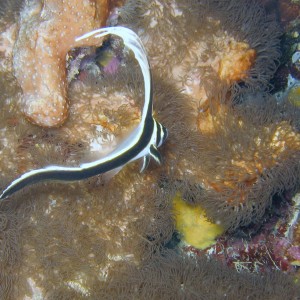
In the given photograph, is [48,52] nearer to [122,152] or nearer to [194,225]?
[122,152]

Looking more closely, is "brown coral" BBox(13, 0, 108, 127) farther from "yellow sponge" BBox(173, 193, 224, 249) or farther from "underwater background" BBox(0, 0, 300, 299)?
"yellow sponge" BBox(173, 193, 224, 249)

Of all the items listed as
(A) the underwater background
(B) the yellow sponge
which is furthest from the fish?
(B) the yellow sponge

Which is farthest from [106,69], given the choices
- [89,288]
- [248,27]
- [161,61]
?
[89,288]

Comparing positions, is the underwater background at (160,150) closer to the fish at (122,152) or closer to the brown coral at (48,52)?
the brown coral at (48,52)

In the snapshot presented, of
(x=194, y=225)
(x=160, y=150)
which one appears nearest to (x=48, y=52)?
(x=160, y=150)

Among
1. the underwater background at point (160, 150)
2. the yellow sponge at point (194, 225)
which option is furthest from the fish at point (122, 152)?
the yellow sponge at point (194, 225)

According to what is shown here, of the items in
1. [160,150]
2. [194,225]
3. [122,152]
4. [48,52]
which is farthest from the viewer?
[194,225]
